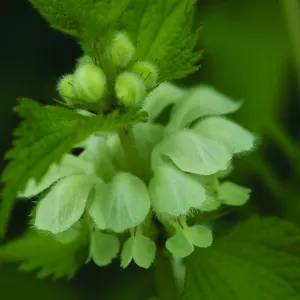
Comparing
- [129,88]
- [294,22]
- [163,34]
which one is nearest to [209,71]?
[294,22]

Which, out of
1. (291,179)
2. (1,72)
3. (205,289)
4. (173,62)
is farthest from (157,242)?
(1,72)

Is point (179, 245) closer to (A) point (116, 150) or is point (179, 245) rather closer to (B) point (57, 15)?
(A) point (116, 150)

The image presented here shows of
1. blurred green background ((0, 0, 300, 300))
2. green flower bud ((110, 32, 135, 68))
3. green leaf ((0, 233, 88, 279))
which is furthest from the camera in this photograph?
blurred green background ((0, 0, 300, 300))

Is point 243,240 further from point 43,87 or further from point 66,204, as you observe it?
point 43,87

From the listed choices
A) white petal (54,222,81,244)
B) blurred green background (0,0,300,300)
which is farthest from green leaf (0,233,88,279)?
blurred green background (0,0,300,300)

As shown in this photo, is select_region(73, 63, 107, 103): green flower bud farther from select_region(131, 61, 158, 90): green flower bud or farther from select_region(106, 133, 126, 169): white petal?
select_region(106, 133, 126, 169): white petal

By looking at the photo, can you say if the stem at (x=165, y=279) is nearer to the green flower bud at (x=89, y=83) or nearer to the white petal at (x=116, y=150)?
the white petal at (x=116, y=150)
